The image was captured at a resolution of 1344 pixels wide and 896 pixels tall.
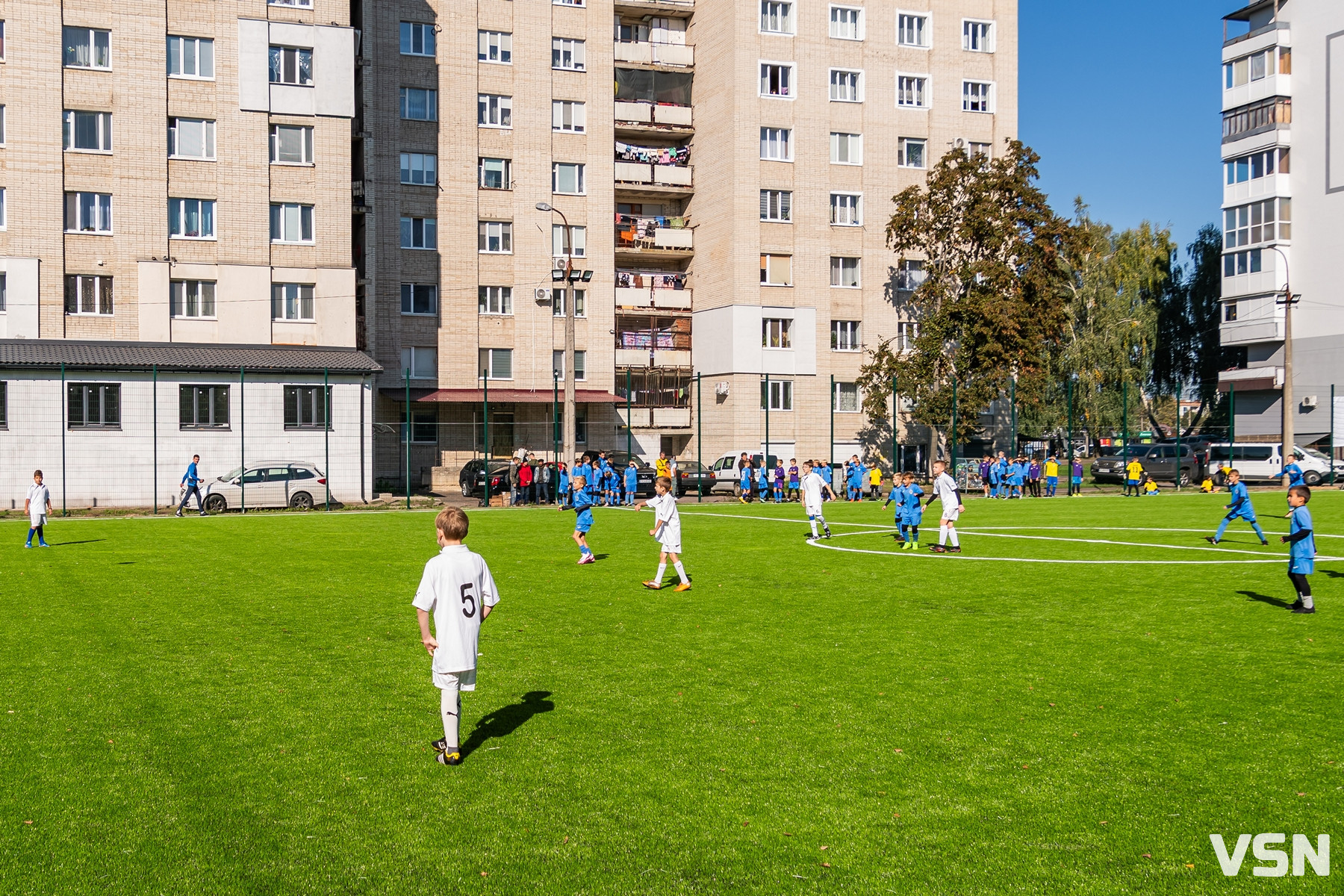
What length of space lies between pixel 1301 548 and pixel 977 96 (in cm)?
5135

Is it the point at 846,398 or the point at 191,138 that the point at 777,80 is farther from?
the point at 191,138

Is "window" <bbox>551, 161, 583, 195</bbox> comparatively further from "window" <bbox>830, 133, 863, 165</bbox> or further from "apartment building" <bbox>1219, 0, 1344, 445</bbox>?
"apartment building" <bbox>1219, 0, 1344, 445</bbox>

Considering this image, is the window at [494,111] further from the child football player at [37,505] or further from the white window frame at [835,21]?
the child football player at [37,505]

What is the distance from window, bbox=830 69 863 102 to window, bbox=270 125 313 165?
90.0 ft

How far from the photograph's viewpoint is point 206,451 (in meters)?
39.1

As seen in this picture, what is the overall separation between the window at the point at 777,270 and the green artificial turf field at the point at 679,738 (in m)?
40.8

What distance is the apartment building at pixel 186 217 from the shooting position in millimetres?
39562

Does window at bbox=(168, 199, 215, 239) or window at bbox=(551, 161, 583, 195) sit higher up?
window at bbox=(551, 161, 583, 195)

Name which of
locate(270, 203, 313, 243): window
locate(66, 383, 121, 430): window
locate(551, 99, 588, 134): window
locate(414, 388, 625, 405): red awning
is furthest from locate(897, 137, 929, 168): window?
locate(66, 383, 121, 430): window

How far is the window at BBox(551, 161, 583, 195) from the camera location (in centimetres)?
5659

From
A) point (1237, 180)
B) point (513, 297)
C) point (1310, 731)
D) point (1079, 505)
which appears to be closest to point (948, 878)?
point (1310, 731)

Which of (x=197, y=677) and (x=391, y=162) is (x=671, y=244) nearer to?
(x=391, y=162)

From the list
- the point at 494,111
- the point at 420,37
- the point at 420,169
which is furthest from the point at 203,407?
the point at 420,37

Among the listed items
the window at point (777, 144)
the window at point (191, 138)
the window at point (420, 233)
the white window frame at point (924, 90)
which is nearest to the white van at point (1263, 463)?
the white window frame at point (924, 90)
